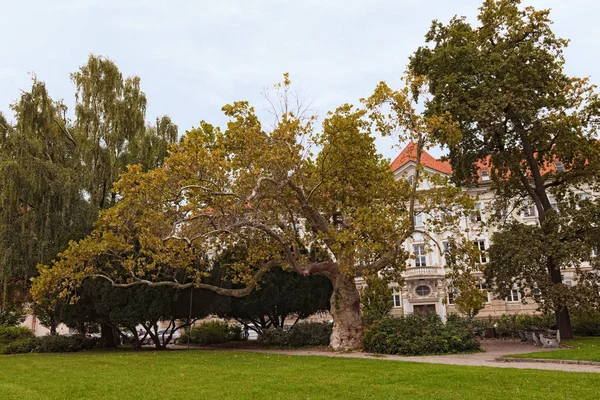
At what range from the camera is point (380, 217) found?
18.4 metres

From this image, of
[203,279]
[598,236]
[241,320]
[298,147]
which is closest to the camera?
[298,147]

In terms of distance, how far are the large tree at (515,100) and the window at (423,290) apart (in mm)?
26270

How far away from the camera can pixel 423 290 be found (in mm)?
50219

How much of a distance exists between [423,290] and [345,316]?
3090 centimetres

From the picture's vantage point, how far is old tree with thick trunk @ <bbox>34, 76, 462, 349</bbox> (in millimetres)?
18562

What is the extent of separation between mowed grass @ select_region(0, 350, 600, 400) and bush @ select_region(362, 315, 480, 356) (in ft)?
A: 11.5

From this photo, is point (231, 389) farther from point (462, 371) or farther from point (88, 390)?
point (462, 371)

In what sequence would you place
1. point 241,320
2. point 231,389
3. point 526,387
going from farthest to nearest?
point 241,320, point 231,389, point 526,387

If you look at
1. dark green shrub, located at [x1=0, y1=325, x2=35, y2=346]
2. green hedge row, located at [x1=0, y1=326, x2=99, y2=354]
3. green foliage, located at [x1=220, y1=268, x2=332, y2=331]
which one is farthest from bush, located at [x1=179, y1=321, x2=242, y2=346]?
dark green shrub, located at [x1=0, y1=325, x2=35, y2=346]

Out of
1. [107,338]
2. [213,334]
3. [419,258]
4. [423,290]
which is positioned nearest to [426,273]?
[423,290]

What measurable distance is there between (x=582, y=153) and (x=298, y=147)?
44.9 feet

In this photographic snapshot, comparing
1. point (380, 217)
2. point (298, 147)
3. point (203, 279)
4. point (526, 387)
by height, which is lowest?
point (526, 387)

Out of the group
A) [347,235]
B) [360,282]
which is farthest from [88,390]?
[360,282]

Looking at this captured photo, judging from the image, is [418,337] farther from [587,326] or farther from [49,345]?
[49,345]
